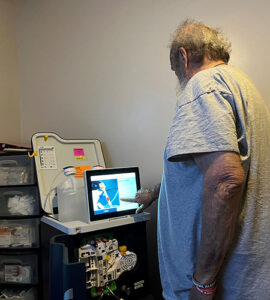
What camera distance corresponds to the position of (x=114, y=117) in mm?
1647

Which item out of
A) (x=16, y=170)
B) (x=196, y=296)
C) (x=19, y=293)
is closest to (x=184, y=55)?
(x=196, y=296)

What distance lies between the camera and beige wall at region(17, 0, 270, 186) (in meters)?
1.30

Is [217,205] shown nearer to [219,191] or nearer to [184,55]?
[219,191]

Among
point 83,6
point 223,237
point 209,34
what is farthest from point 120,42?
point 223,237

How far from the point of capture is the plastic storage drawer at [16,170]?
1.42 meters

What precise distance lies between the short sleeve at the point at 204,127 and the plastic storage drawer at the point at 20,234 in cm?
99

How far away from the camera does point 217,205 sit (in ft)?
2.01

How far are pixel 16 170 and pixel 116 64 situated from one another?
0.84m

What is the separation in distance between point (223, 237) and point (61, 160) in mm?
1008

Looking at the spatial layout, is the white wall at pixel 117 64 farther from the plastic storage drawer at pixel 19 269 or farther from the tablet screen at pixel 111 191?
the plastic storage drawer at pixel 19 269

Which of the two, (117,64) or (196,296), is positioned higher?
(117,64)

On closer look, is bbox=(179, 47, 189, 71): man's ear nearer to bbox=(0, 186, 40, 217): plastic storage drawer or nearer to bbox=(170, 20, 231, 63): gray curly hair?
bbox=(170, 20, 231, 63): gray curly hair

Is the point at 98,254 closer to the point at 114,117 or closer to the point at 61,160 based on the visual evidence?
the point at 61,160

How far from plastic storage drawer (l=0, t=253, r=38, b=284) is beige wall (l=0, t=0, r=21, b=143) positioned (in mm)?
766
